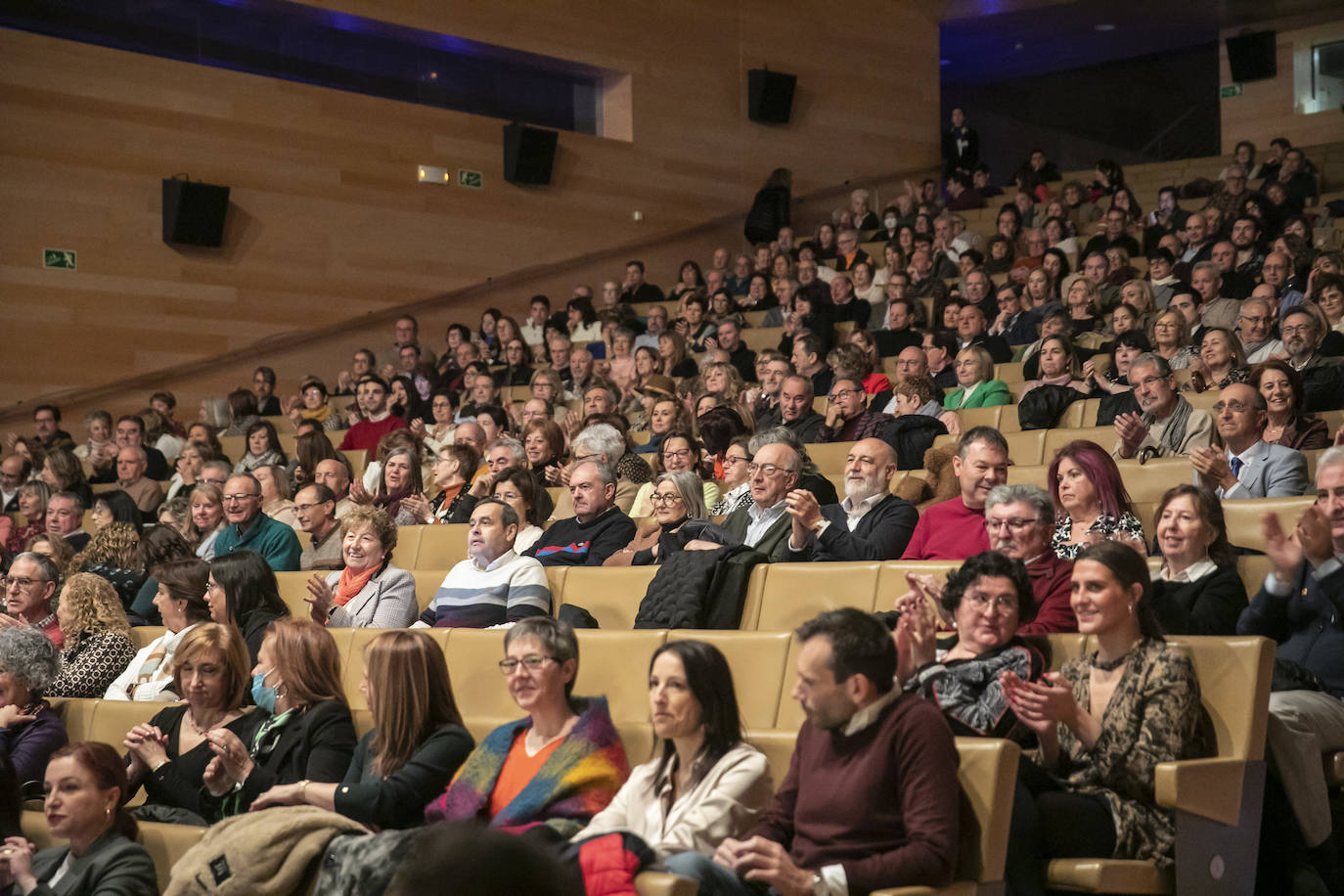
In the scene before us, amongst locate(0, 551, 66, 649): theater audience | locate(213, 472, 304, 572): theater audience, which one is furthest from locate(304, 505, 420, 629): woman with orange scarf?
locate(0, 551, 66, 649): theater audience

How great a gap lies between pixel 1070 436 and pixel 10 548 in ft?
11.7

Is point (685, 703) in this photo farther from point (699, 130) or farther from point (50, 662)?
point (699, 130)

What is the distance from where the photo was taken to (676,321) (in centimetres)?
704

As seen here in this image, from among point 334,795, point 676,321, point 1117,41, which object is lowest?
point 334,795

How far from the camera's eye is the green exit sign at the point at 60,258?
6.81 metres

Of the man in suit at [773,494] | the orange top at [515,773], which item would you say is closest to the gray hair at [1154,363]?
the man in suit at [773,494]

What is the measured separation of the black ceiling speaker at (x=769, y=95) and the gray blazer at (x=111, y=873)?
26.0 ft

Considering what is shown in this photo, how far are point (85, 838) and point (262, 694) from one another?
1.94 feet

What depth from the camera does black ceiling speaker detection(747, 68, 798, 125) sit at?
31.0 ft

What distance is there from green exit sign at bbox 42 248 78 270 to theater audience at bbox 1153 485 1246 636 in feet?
19.4

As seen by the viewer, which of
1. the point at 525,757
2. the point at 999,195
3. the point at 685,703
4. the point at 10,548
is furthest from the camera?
the point at 999,195

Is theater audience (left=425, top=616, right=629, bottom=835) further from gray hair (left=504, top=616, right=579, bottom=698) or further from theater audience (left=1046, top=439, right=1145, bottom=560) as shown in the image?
theater audience (left=1046, top=439, right=1145, bottom=560)

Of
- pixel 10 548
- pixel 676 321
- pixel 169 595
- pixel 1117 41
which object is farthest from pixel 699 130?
pixel 169 595

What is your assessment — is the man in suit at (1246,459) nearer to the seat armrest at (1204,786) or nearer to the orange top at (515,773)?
the seat armrest at (1204,786)
